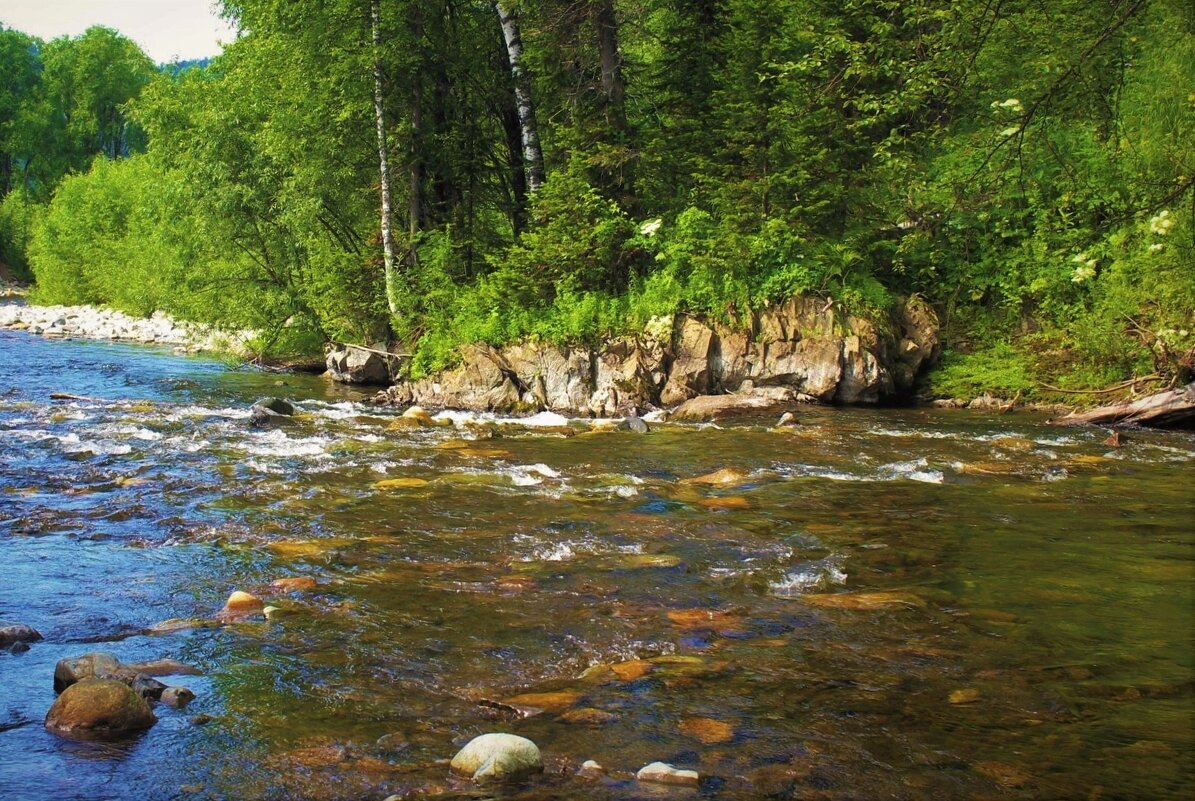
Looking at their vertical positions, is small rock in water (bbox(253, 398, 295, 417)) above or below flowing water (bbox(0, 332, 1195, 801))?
above

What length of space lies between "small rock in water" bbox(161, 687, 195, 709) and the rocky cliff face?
38.8 ft

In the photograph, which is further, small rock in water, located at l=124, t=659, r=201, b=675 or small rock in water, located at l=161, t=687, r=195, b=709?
small rock in water, located at l=124, t=659, r=201, b=675

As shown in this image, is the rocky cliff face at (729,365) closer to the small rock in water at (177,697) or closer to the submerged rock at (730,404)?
the submerged rock at (730,404)

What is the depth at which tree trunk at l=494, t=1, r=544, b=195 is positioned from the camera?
1950 centimetres

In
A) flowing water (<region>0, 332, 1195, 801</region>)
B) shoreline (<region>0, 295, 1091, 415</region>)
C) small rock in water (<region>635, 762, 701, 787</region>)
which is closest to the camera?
small rock in water (<region>635, 762, 701, 787</region>)

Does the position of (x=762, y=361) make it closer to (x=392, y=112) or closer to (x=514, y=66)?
(x=514, y=66)

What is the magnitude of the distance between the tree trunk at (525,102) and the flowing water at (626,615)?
989cm

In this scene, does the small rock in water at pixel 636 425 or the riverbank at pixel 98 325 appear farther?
the riverbank at pixel 98 325

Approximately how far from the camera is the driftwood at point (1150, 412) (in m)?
13.4

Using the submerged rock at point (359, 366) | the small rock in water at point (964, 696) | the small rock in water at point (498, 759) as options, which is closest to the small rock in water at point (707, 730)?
the small rock in water at point (498, 759)

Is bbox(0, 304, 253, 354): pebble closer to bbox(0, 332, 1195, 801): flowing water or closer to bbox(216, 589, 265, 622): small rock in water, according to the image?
bbox(0, 332, 1195, 801): flowing water

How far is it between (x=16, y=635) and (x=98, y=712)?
1.63 meters

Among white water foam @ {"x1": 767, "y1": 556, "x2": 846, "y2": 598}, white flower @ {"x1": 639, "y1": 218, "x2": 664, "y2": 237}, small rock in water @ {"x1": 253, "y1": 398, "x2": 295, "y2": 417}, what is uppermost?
white flower @ {"x1": 639, "y1": 218, "x2": 664, "y2": 237}

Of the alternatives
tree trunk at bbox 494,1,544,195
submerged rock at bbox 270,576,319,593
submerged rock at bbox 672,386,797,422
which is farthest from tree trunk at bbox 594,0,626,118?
submerged rock at bbox 270,576,319,593
